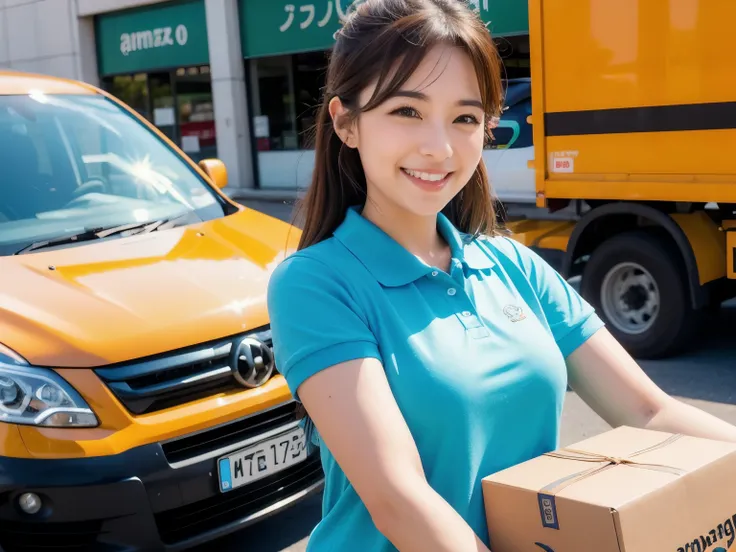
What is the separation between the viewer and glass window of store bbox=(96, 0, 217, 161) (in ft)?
61.8

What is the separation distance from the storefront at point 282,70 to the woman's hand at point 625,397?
14573 millimetres

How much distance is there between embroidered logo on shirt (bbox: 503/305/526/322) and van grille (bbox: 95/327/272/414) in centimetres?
170

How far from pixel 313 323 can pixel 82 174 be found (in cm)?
302

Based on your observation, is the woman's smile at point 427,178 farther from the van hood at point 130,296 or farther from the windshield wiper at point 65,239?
the windshield wiper at point 65,239

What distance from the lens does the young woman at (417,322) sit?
1383 mm

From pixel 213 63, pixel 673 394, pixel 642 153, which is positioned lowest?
pixel 673 394

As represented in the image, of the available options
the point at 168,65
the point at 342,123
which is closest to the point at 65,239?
the point at 342,123

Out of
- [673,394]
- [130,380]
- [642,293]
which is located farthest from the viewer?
[642,293]

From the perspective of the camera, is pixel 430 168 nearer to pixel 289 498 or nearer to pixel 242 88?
pixel 289 498

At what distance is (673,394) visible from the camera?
5203 millimetres

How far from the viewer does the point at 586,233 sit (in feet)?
20.9

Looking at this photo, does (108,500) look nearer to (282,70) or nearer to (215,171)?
(215,171)

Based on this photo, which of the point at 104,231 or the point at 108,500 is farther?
the point at 104,231

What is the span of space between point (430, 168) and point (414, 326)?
28 cm
